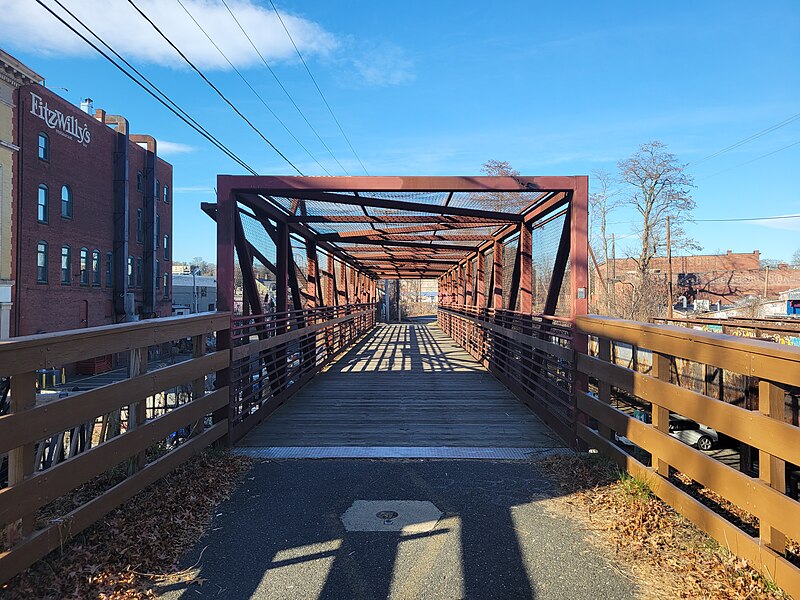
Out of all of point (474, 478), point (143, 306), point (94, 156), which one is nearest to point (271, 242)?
point (474, 478)

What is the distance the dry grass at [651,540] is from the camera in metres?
2.42

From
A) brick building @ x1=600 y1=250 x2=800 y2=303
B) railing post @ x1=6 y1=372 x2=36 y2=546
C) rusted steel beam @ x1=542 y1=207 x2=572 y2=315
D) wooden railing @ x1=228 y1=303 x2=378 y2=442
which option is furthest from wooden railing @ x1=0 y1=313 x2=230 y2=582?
brick building @ x1=600 y1=250 x2=800 y2=303

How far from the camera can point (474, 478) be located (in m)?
4.11

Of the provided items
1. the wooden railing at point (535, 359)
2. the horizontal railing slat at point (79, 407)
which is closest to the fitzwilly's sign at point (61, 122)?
the wooden railing at point (535, 359)

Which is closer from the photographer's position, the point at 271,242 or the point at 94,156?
the point at 271,242

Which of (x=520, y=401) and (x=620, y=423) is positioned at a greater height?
(x=620, y=423)

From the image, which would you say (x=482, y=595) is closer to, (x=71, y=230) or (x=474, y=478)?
(x=474, y=478)

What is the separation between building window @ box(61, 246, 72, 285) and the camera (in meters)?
23.7

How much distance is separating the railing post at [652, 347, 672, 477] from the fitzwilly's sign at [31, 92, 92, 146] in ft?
80.7

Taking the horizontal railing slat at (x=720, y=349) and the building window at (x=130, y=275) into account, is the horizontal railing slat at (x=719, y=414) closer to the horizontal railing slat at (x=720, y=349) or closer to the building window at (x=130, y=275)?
the horizontal railing slat at (x=720, y=349)

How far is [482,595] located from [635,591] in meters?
0.69

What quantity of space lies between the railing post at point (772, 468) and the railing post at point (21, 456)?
3.00m

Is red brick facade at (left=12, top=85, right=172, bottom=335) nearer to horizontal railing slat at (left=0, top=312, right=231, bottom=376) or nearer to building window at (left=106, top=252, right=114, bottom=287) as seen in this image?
building window at (left=106, top=252, right=114, bottom=287)

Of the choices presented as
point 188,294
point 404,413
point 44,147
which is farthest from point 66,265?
point 188,294
